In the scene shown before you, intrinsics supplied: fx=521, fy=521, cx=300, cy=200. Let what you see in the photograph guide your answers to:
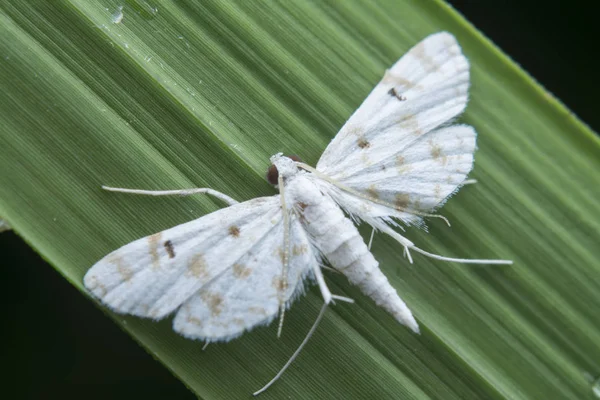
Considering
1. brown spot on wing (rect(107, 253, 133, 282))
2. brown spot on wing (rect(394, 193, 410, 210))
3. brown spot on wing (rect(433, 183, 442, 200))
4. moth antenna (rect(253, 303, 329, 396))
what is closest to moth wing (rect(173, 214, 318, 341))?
moth antenna (rect(253, 303, 329, 396))

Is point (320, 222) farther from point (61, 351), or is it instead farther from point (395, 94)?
point (61, 351)

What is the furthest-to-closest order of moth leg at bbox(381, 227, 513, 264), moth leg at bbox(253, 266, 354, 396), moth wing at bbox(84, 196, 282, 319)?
moth leg at bbox(381, 227, 513, 264) < moth leg at bbox(253, 266, 354, 396) < moth wing at bbox(84, 196, 282, 319)

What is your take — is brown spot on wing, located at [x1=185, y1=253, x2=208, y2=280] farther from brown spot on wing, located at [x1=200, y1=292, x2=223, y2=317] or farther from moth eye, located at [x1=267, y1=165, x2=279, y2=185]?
moth eye, located at [x1=267, y1=165, x2=279, y2=185]

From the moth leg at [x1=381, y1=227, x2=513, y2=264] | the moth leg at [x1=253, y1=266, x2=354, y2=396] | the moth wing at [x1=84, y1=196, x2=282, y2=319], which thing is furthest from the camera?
the moth leg at [x1=381, y1=227, x2=513, y2=264]

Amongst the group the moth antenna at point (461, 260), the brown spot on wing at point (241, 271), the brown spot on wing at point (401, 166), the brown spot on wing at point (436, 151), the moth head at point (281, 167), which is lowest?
the brown spot on wing at point (241, 271)

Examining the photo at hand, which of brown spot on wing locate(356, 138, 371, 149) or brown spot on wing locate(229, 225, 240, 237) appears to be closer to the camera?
brown spot on wing locate(229, 225, 240, 237)

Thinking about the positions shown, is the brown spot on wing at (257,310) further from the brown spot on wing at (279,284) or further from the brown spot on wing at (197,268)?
the brown spot on wing at (197,268)

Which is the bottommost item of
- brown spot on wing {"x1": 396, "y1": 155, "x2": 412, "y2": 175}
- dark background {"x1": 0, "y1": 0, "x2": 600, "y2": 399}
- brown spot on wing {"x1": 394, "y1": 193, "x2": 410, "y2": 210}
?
dark background {"x1": 0, "y1": 0, "x2": 600, "y2": 399}

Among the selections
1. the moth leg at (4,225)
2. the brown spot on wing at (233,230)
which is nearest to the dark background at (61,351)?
the moth leg at (4,225)

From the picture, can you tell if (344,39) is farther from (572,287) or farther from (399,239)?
(572,287)
